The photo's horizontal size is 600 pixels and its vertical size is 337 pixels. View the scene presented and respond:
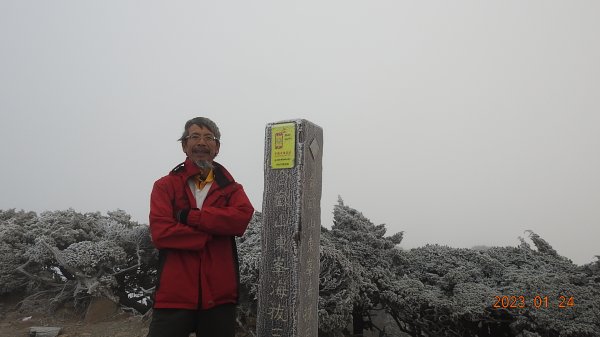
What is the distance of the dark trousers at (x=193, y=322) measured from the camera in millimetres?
2287

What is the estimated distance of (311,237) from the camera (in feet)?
10.1

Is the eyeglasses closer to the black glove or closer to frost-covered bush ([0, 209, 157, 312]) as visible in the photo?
the black glove

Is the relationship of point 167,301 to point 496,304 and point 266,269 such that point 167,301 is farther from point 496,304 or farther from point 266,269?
point 496,304

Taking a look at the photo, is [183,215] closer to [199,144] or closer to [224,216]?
[224,216]

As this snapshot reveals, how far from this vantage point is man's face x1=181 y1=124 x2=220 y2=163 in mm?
2727

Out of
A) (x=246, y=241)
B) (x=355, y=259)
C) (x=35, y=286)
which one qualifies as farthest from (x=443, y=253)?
(x=35, y=286)

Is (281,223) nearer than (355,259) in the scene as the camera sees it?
Yes

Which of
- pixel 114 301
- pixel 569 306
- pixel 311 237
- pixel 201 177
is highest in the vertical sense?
pixel 201 177

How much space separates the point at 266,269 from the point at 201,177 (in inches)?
36.9

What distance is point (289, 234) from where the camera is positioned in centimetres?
291
